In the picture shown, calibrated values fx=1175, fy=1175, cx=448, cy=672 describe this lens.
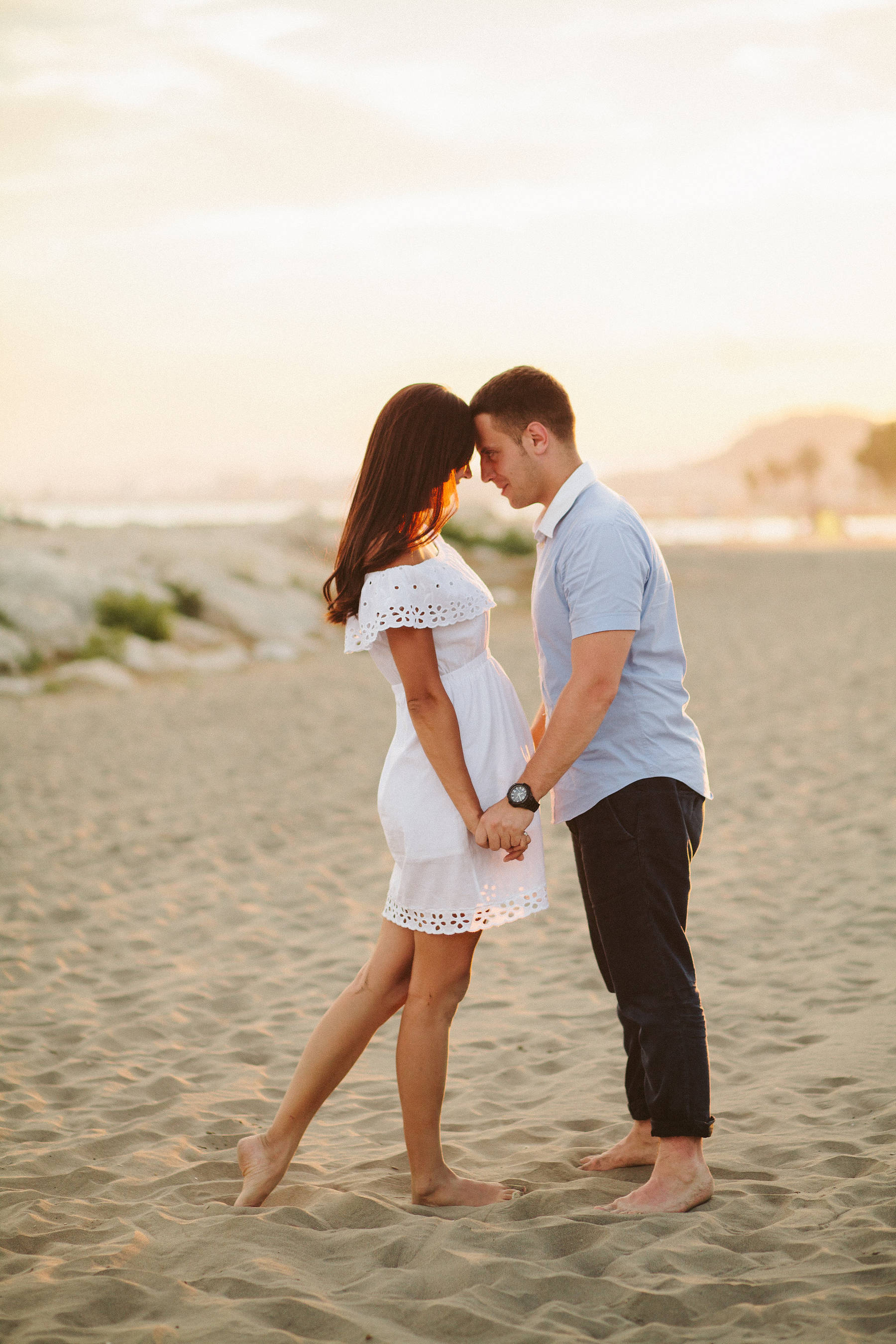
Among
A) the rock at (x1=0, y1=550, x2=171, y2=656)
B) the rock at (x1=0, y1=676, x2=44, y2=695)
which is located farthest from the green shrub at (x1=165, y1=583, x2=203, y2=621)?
the rock at (x1=0, y1=676, x2=44, y2=695)

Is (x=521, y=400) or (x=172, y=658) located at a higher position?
(x=521, y=400)

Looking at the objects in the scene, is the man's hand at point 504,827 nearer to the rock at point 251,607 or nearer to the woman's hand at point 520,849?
the woman's hand at point 520,849

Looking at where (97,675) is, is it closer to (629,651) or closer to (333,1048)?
(333,1048)

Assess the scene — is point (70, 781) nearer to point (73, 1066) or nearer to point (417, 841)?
point (73, 1066)

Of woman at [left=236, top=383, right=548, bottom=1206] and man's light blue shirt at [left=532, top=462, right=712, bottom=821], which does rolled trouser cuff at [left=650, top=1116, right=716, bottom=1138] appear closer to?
woman at [left=236, top=383, right=548, bottom=1206]

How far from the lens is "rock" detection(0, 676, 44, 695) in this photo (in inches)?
554

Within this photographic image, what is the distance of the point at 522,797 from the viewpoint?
2816 mm

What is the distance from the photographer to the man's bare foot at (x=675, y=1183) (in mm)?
2977

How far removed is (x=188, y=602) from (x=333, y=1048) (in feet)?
57.3

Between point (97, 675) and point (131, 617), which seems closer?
point (97, 675)

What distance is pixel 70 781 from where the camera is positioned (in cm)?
935

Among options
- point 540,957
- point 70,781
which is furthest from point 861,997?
point 70,781

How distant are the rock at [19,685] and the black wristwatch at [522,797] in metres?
12.3

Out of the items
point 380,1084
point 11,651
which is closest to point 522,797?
point 380,1084
